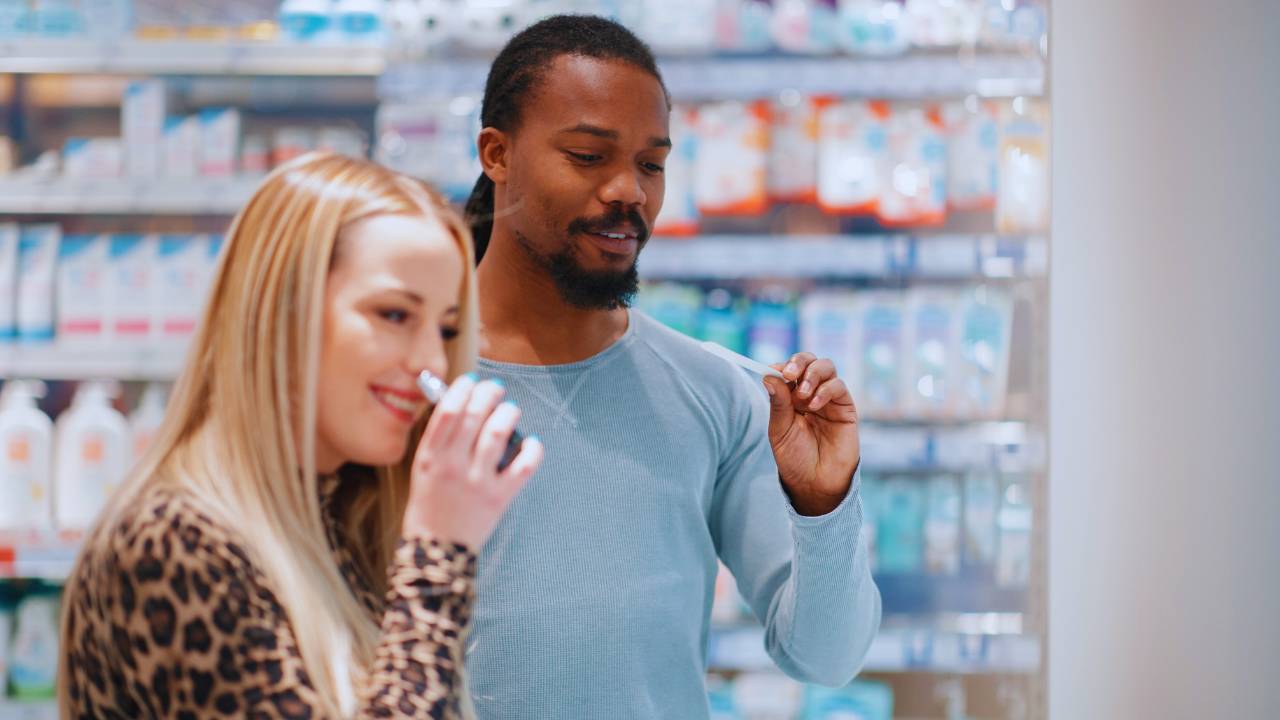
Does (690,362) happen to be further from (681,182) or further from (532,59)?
(681,182)

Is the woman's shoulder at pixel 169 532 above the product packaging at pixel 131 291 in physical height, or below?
below

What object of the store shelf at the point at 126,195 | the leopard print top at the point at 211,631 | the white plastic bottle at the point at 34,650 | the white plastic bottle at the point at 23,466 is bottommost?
the white plastic bottle at the point at 34,650

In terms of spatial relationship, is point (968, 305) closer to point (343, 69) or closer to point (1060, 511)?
point (1060, 511)

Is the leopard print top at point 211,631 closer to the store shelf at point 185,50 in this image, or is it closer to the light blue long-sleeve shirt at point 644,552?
the light blue long-sleeve shirt at point 644,552

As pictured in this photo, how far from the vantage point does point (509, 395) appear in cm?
129

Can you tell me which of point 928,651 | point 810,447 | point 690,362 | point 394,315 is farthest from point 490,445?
point 928,651

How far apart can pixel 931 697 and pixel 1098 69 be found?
1.46 m

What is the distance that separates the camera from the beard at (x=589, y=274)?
1246mm

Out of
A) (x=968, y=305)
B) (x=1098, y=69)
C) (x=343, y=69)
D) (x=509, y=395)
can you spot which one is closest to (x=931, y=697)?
(x=968, y=305)

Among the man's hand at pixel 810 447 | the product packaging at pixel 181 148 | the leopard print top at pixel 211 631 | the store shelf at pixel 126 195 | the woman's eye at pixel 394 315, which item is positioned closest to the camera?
the leopard print top at pixel 211 631

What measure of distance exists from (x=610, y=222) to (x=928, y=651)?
149cm

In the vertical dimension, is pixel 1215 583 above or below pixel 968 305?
below

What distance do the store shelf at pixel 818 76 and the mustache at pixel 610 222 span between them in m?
1.24

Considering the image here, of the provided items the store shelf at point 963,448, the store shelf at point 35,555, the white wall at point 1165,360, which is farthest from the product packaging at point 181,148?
the white wall at point 1165,360
